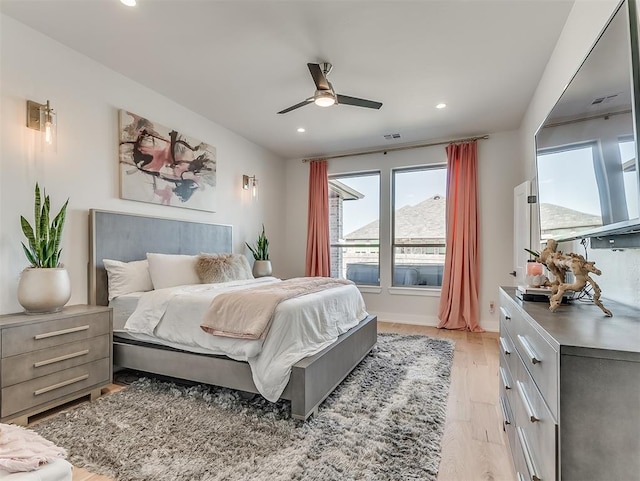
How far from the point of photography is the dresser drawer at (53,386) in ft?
6.31

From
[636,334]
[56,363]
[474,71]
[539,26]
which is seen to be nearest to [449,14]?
[539,26]

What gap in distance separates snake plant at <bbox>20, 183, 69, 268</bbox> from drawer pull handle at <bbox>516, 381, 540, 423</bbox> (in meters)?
2.89

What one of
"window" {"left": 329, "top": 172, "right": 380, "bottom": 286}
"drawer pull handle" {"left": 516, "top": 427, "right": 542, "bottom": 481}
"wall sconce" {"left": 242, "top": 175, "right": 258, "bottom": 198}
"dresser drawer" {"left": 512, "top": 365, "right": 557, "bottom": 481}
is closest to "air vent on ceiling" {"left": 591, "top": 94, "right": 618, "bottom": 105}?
"dresser drawer" {"left": 512, "top": 365, "right": 557, "bottom": 481}

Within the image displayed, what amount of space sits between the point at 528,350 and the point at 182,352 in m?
2.24

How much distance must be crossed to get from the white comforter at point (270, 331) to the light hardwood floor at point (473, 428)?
2.17 feet

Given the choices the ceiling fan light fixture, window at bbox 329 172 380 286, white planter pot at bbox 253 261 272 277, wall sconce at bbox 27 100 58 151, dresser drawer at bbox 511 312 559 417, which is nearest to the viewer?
dresser drawer at bbox 511 312 559 417

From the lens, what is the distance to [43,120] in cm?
246

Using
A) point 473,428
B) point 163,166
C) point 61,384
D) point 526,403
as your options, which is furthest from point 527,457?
point 163,166

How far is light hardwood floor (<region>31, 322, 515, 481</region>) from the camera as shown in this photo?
1.62m

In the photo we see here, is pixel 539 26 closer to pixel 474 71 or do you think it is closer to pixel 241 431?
pixel 474 71

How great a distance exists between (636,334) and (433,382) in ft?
6.35

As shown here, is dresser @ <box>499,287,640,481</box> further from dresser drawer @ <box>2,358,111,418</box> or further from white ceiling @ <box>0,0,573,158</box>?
dresser drawer @ <box>2,358,111,418</box>

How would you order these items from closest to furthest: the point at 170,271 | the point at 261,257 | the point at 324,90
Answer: the point at 324,90, the point at 170,271, the point at 261,257

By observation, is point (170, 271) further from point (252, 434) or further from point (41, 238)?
point (252, 434)
